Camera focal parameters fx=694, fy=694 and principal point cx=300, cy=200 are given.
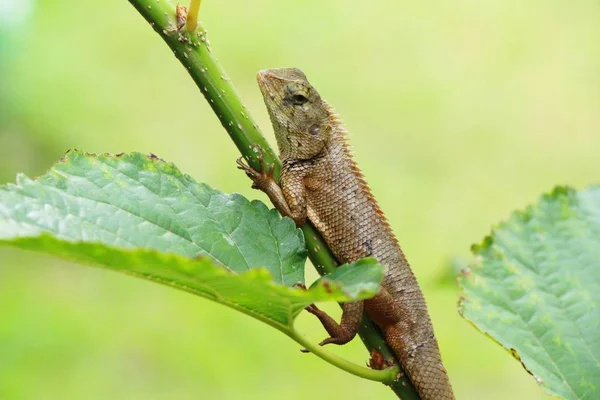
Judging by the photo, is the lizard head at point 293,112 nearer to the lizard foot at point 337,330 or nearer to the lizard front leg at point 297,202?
the lizard front leg at point 297,202

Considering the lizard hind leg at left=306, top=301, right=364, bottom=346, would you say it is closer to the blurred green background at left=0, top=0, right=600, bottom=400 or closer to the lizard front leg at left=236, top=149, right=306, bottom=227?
the lizard front leg at left=236, top=149, right=306, bottom=227

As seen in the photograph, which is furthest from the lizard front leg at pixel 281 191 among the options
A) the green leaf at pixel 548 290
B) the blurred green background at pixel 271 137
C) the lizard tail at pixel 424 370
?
the blurred green background at pixel 271 137

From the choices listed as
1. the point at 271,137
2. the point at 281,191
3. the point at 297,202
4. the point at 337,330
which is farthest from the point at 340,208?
the point at 271,137

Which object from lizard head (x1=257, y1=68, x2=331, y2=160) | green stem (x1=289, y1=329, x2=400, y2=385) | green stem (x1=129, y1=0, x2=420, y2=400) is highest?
lizard head (x1=257, y1=68, x2=331, y2=160)

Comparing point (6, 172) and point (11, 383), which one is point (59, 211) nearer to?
point (11, 383)

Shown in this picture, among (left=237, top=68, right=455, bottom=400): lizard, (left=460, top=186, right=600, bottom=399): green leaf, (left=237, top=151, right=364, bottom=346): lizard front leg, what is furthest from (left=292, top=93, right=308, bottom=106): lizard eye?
(left=460, top=186, right=600, bottom=399): green leaf

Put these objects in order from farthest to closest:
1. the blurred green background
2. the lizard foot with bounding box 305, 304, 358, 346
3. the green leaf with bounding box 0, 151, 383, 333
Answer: the blurred green background, the lizard foot with bounding box 305, 304, 358, 346, the green leaf with bounding box 0, 151, 383, 333
